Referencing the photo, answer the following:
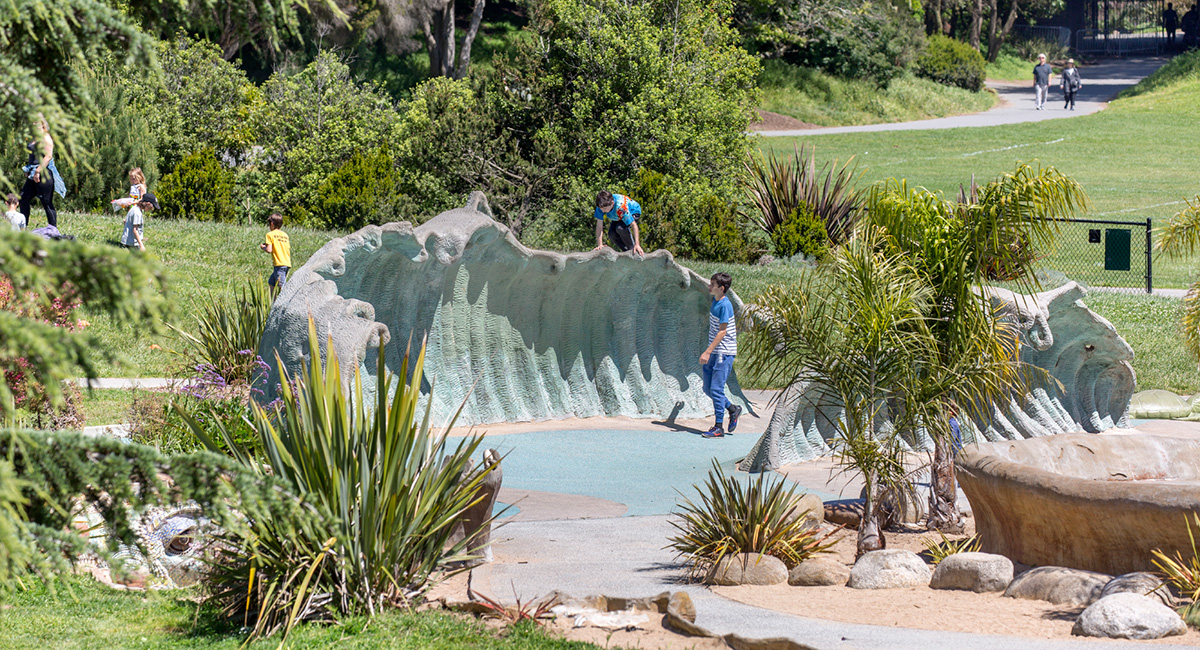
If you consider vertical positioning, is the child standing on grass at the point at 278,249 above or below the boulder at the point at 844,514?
above

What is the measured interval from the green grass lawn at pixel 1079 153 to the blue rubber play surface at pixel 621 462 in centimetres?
1772

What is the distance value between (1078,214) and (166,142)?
2095 centimetres

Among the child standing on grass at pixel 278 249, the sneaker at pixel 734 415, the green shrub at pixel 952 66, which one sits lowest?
the sneaker at pixel 734 415

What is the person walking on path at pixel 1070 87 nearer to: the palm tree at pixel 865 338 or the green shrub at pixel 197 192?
the green shrub at pixel 197 192

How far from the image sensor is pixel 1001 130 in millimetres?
38969

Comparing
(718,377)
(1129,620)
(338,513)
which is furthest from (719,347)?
(1129,620)

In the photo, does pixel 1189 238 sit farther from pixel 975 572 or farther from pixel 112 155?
pixel 112 155

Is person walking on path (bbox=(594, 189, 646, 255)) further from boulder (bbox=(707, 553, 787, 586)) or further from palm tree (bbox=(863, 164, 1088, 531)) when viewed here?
boulder (bbox=(707, 553, 787, 586))

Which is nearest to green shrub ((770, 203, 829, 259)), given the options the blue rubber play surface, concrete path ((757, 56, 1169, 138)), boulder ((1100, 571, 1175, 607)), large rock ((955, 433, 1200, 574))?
the blue rubber play surface

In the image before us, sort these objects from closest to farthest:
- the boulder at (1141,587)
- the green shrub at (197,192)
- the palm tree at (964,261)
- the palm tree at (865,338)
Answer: the boulder at (1141,587)
the palm tree at (865,338)
the palm tree at (964,261)
the green shrub at (197,192)

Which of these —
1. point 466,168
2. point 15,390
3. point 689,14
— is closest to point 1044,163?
point 689,14

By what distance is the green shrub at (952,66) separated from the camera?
158 feet

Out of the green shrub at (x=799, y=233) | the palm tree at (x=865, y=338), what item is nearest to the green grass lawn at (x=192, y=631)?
the palm tree at (x=865, y=338)

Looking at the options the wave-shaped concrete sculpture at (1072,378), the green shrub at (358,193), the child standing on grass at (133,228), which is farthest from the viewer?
the green shrub at (358,193)
